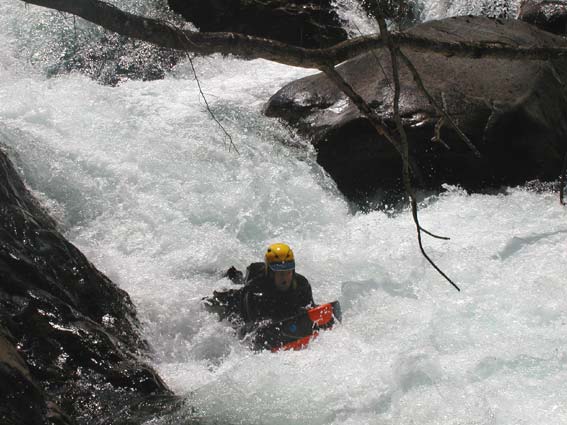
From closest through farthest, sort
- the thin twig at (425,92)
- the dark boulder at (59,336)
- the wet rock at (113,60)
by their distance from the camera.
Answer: the thin twig at (425,92), the dark boulder at (59,336), the wet rock at (113,60)

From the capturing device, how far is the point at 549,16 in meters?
11.7

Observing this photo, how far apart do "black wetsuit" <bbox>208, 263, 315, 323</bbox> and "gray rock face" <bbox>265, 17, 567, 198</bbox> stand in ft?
9.36

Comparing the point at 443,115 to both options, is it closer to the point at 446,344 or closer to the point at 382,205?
the point at 446,344

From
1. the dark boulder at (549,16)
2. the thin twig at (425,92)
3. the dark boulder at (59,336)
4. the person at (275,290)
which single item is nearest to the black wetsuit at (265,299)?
the person at (275,290)

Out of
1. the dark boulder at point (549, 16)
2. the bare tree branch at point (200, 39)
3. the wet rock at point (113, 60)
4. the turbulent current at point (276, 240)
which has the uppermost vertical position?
the bare tree branch at point (200, 39)

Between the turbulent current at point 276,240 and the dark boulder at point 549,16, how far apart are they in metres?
4.18

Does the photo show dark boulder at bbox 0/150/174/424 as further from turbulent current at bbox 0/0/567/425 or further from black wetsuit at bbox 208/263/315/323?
black wetsuit at bbox 208/263/315/323

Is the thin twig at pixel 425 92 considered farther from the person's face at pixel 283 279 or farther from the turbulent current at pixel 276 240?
the person's face at pixel 283 279

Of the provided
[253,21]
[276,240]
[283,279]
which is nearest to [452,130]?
[276,240]

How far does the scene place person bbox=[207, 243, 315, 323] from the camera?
5.80 metres

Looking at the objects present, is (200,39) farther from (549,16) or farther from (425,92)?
(549,16)

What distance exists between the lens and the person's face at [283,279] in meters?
5.83

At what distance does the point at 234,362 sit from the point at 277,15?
291 inches

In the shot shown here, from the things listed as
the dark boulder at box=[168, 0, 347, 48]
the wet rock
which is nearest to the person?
the wet rock
